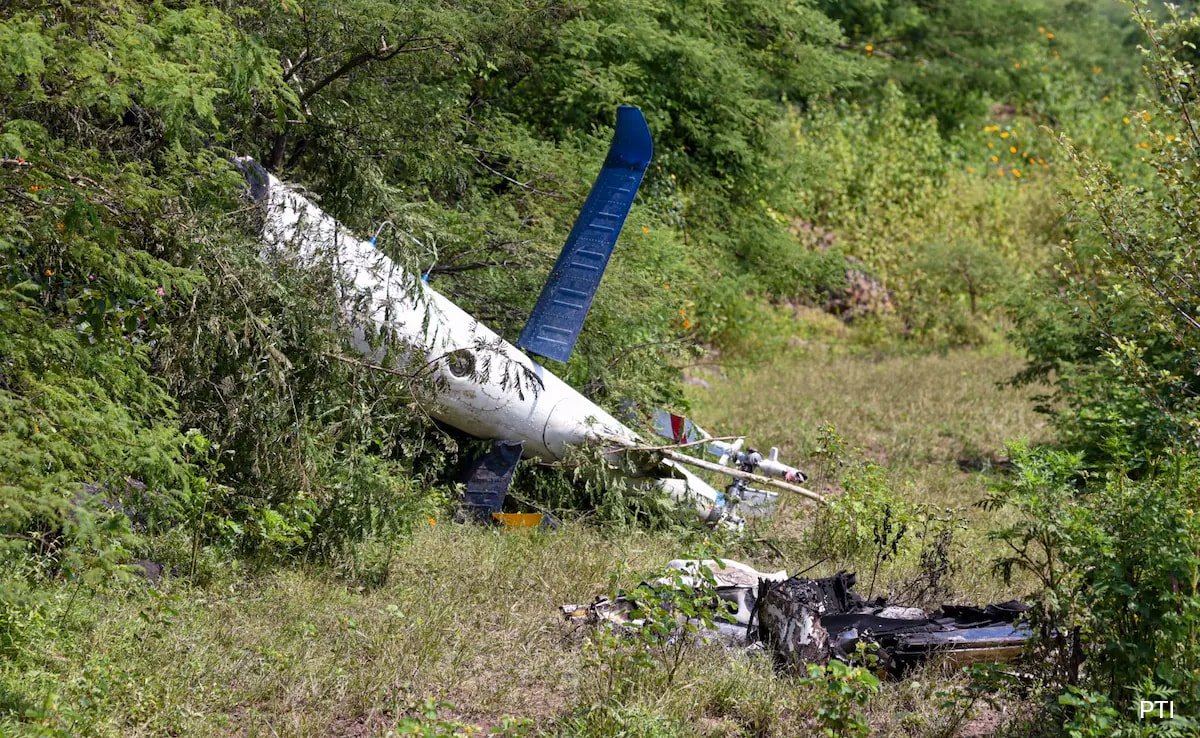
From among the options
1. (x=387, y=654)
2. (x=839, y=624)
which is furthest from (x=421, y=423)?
(x=839, y=624)

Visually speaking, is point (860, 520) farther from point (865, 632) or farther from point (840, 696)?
point (840, 696)

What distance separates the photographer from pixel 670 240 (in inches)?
382

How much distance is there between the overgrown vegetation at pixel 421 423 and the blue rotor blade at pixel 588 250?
23.3 inches

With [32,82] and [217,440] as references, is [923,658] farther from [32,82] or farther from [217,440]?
[32,82]

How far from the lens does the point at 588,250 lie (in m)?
7.75

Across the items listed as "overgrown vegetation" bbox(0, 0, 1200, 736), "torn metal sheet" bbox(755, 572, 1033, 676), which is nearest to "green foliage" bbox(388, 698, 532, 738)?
"overgrown vegetation" bbox(0, 0, 1200, 736)

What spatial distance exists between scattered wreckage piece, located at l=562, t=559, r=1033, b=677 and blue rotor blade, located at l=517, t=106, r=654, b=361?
7.40ft

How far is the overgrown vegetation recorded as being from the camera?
14.0 ft

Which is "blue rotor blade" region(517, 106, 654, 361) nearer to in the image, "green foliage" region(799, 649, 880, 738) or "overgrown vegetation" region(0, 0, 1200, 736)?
"overgrown vegetation" region(0, 0, 1200, 736)

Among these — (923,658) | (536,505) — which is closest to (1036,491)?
(923,658)

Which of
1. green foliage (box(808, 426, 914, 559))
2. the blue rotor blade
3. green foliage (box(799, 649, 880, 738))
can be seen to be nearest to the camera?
green foliage (box(799, 649, 880, 738))

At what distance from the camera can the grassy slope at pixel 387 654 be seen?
14.1ft

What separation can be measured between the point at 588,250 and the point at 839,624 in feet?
10.5

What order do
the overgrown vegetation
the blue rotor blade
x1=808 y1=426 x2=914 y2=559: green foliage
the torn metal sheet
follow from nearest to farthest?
the overgrown vegetation, the torn metal sheet, x1=808 y1=426 x2=914 y2=559: green foliage, the blue rotor blade
